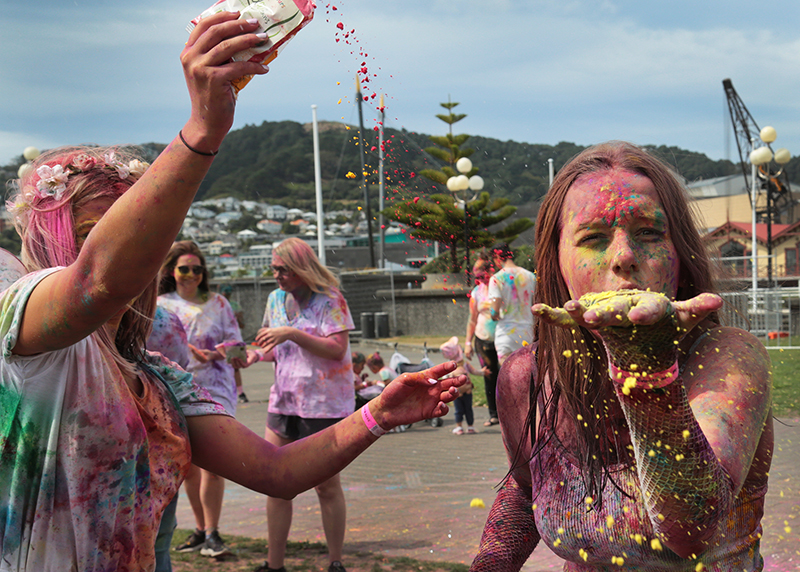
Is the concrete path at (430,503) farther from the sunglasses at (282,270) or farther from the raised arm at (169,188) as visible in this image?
the raised arm at (169,188)

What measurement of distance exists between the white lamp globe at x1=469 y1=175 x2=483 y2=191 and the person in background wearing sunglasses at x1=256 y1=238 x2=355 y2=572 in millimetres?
1779

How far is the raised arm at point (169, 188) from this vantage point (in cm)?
110

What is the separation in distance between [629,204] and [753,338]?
407mm

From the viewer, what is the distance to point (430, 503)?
547 centimetres

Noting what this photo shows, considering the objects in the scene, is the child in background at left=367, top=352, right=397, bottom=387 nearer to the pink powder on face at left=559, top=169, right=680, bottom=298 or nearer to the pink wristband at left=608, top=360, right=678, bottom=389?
the pink powder on face at left=559, top=169, right=680, bottom=298

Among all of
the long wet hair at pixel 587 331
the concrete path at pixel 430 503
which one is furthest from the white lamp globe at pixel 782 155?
the long wet hair at pixel 587 331

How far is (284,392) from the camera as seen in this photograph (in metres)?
4.63

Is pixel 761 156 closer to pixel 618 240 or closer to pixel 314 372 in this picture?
pixel 314 372

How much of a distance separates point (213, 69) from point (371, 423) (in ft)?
3.36

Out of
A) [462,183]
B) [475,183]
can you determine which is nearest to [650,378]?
[462,183]

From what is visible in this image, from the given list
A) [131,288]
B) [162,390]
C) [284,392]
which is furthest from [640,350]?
[284,392]

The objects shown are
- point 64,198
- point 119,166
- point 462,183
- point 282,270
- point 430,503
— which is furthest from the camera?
point 430,503

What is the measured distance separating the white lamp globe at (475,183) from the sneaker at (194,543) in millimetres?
3168

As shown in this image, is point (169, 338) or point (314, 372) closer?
point (169, 338)
